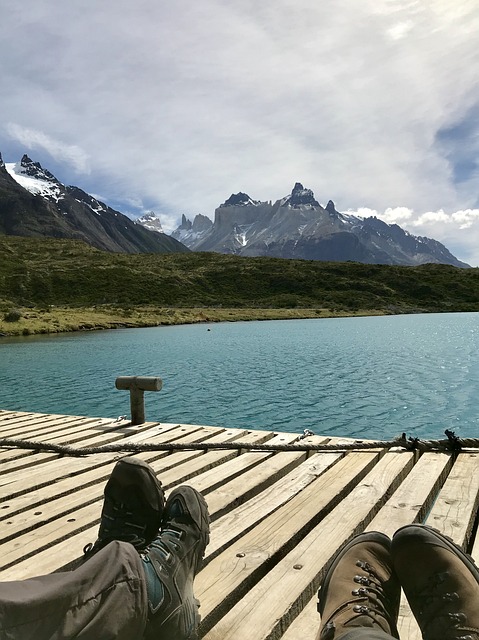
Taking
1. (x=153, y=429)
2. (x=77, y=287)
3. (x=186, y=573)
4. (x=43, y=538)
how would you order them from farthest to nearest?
(x=77, y=287)
(x=153, y=429)
(x=43, y=538)
(x=186, y=573)

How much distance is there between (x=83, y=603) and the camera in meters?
2.32

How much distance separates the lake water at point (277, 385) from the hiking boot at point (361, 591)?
13.6 meters

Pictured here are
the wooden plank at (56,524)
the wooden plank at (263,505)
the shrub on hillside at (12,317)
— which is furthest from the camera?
the shrub on hillside at (12,317)

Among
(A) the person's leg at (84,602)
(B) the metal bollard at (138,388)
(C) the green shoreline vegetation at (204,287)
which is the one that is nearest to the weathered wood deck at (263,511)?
(A) the person's leg at (84,602)

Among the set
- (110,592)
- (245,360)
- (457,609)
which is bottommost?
(245,360)

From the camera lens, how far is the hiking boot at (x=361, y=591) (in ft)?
8.60

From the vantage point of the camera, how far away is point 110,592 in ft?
7.93

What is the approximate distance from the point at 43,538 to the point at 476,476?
5.00 meters

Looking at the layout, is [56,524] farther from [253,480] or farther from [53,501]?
[253,480]

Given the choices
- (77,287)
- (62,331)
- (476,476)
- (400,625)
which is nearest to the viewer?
(400,625)

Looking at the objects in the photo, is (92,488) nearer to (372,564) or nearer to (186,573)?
(186,573)

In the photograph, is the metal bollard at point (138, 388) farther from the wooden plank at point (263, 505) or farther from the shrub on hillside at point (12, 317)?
the shrub on hillside at point (12, 317)

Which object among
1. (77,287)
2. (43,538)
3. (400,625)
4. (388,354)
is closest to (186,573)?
(400,625)

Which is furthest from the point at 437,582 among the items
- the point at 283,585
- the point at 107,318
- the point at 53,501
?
the point at 107,318
